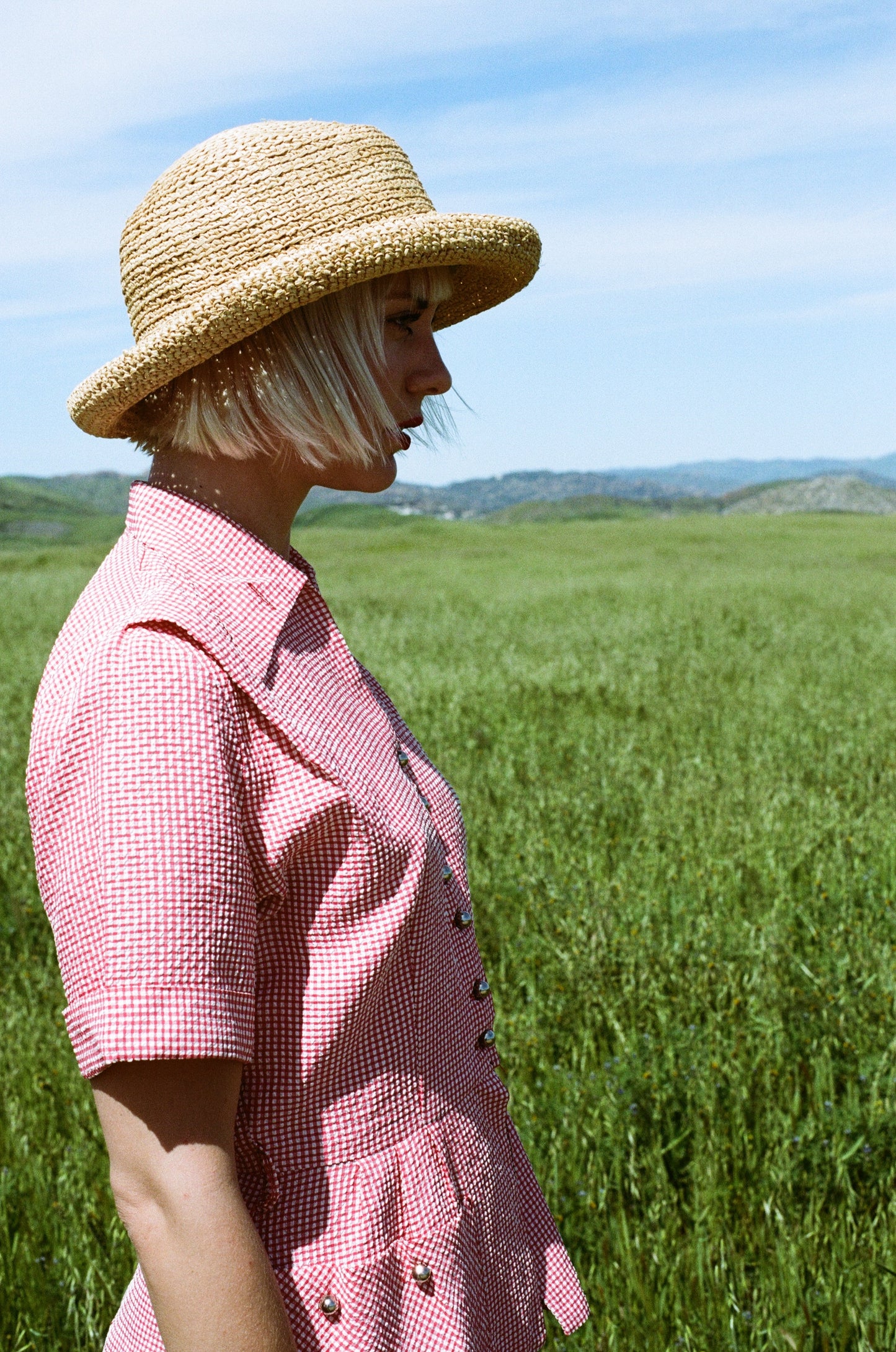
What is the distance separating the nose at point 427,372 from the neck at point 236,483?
0.71 feet

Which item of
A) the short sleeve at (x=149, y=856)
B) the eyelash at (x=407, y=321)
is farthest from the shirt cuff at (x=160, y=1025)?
the eyelash at (x=407, y=321)

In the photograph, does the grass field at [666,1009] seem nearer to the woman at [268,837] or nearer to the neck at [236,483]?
the woman at [268,837]

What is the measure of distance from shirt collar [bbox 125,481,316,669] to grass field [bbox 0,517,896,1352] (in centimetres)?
206

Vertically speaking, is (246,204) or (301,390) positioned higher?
(246,204)

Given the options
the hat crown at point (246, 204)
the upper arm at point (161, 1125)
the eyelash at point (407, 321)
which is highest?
the hat crown at point (246, 204)

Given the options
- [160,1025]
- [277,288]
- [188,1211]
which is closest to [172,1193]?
[188,1211]

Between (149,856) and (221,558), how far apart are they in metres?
0.46

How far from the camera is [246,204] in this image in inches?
57.3

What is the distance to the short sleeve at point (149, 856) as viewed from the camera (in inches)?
44.7

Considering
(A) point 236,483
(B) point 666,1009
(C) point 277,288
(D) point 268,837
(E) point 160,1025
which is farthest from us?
(B) point 666,1009

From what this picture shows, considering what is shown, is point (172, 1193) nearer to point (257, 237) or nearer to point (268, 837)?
point (268, 837)

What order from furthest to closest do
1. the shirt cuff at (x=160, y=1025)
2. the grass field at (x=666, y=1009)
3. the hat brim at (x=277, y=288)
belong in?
the grass field at (x=666, y=1009) → the hat brim at (x=277, y=288) → the shirt cuff at (x=160, y=1025)

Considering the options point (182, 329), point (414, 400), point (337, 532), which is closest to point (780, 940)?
point (414, 400)

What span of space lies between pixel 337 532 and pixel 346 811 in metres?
45.4
